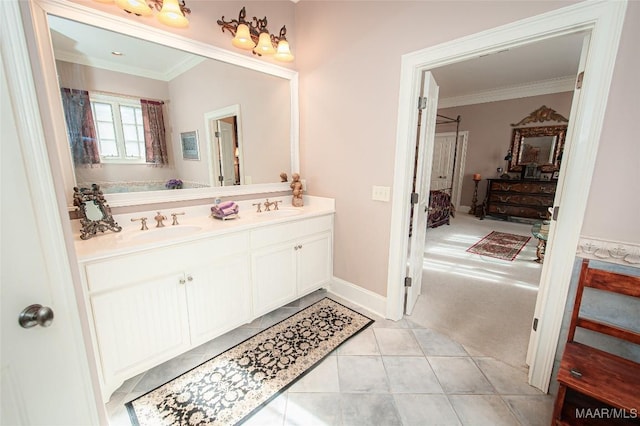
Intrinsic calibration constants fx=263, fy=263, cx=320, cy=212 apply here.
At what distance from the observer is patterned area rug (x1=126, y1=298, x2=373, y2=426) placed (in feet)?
4.70

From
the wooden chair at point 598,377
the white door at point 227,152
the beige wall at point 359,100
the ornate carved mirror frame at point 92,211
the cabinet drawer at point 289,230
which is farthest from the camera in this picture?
the white door at point 227,152

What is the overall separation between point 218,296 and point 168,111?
1.45 m

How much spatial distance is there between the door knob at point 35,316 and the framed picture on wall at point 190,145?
61.7 inches

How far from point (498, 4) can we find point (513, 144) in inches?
217

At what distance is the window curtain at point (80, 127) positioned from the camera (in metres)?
1.59

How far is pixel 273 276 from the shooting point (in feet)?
7.22

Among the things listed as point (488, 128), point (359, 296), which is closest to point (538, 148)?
point (488, 128)

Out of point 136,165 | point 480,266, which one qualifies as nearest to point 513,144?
point 480,266

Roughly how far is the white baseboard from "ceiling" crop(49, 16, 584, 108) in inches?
83.2

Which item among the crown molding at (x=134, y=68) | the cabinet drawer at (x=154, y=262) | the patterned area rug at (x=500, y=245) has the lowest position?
the patterned area rug at (x=500, y=245)

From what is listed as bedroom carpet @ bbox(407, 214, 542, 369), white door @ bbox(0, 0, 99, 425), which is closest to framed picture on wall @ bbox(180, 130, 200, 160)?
white door @ bbox(0, 0, 99, 425)

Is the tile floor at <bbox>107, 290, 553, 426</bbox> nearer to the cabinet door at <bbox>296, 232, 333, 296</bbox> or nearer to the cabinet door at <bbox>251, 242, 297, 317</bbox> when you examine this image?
the cabinet door at <bbox>251, 242, 297, 317</bbox>

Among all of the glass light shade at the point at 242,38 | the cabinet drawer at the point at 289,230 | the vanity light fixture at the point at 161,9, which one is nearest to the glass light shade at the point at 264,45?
the glass light shade at the point at 242,38

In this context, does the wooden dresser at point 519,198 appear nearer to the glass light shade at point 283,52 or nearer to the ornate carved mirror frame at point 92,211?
the glass light shade at point 283,52
